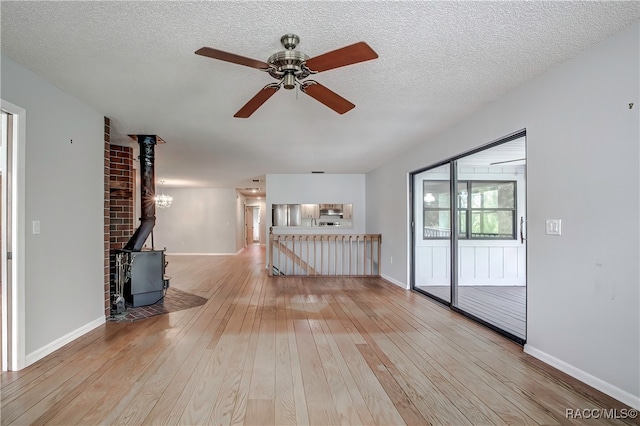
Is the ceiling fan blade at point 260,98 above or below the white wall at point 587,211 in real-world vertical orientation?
above

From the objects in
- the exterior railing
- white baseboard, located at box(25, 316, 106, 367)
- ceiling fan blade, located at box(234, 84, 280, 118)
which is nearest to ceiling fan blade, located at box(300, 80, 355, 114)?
ceiling fan blade, located at box(234, 84, 280, 118)

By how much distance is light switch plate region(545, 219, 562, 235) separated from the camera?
8.36 feet

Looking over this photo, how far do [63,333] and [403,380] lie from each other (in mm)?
2997

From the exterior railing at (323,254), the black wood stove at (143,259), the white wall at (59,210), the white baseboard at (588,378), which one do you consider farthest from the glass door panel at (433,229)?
the white wall at (59,210)

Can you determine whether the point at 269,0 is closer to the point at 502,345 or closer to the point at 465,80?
the point at 465,80

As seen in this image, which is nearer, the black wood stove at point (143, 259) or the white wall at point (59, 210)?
the white wall at point (59, 210)

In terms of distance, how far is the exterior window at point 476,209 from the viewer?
580 cm

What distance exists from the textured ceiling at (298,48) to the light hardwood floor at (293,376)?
230cm

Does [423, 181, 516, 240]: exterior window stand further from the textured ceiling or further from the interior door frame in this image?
the interior door frame

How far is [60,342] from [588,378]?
420 cm

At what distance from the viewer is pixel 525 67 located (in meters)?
2.59

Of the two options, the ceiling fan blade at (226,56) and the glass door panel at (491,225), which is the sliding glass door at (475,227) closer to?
the glass door panel at (491,225)

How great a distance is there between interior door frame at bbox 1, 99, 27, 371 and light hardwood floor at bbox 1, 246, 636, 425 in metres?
0.20

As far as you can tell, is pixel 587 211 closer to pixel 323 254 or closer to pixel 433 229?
pixel 433 229
